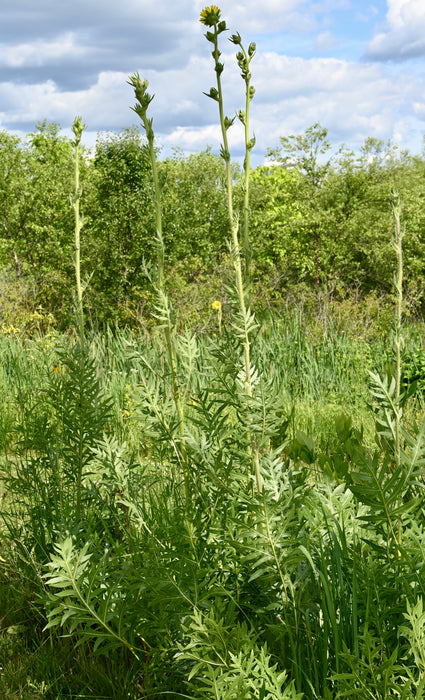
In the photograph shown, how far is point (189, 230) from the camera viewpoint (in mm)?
12656

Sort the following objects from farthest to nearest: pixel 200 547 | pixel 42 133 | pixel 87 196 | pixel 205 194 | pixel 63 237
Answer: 1. pixel 42 133
2. pixel 205 194
3. pixel 63 237
4. pixel 87 196
5. pixel 200 547

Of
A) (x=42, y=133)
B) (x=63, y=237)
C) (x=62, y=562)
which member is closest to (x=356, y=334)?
(x=62, y=562)

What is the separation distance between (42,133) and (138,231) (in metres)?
11.4

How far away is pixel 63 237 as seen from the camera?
537 inches

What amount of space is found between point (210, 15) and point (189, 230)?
11.3m

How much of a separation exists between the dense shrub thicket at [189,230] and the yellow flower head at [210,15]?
8.06m

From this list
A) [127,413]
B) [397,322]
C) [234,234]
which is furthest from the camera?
[127,413]

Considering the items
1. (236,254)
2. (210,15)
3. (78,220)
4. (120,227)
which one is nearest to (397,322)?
(236,254)

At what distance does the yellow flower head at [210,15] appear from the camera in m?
1.48

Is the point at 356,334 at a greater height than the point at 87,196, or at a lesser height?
lesser

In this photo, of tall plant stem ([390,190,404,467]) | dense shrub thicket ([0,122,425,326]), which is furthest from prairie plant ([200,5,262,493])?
dense shrub thicket ([0,122,425,326])

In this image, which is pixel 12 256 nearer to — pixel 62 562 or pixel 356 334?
pixel 356 334

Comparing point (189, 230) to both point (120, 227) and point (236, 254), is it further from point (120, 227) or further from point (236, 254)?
point (236, 254)

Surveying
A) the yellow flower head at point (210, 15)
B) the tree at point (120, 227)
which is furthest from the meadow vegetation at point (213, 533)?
the tree at point (120, 227)
